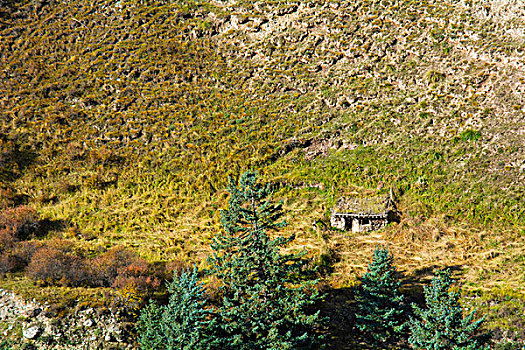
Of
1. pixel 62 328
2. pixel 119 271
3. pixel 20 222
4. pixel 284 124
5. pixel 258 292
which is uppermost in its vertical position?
pixel 284 124

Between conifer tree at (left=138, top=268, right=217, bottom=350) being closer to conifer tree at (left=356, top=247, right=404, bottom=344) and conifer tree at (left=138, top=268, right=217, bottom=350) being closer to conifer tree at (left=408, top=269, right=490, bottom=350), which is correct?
conifer tree at (left=356, top=247, right=404, bottom=344)

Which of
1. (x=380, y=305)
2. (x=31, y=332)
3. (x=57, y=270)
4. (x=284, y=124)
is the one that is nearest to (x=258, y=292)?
(x=380, y=305)

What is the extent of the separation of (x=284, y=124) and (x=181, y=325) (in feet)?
78.9

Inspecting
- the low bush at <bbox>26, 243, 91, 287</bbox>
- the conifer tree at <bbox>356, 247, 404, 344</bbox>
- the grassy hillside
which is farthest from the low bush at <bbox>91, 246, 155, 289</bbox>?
the conifer tree at <bbox>356, 247, 404, 344</bbox>

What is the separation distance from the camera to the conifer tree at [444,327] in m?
19.5

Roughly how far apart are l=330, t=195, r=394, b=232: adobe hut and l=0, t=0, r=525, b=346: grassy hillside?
923 millimetres

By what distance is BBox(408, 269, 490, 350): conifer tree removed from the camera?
19.5 metres

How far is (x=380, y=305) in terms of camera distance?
22500 millimetres

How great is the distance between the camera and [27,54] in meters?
49.2

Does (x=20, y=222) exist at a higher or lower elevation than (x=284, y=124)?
lower

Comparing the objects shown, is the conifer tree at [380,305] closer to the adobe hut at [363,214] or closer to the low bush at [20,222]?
the adobe hut at [363,214]

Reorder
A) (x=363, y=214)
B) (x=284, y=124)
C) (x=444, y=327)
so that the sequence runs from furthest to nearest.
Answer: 1. (x=284, y=124)
2. (x=363, y=214)
3. (x=444, y=327)

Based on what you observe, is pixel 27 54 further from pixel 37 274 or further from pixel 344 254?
pixel 344 254

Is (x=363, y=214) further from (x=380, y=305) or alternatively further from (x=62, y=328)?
(x=62, y=328)
